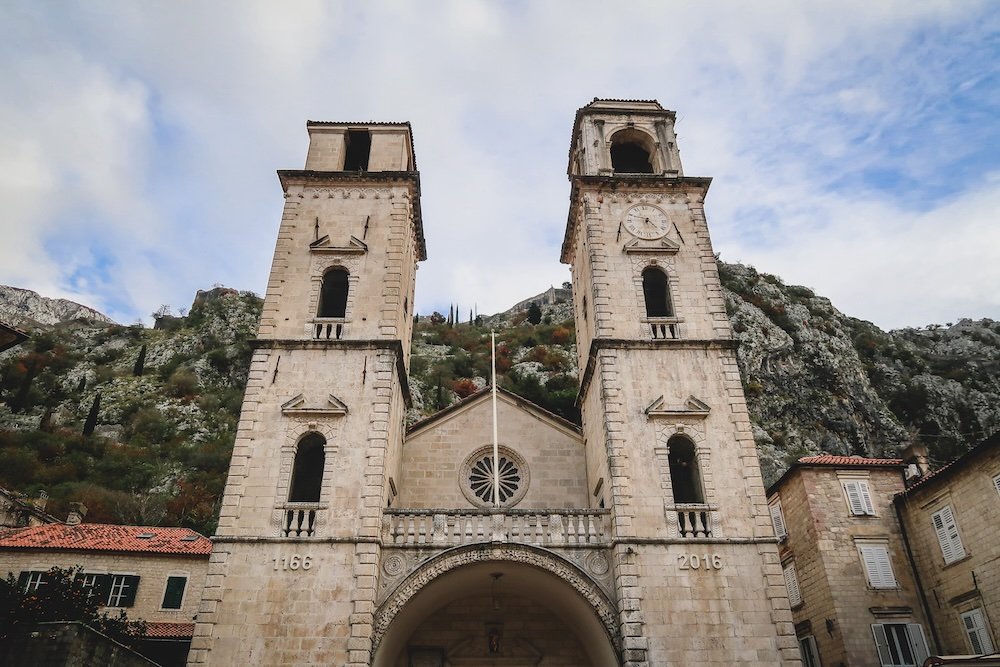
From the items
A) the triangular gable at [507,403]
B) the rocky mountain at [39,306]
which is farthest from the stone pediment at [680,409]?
the rocky mountain at [39,306]

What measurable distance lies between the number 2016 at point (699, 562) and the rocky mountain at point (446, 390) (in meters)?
27.8

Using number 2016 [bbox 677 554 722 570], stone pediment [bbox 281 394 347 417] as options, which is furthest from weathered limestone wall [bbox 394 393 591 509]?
number 2016 [bbox 677 554 722 570]

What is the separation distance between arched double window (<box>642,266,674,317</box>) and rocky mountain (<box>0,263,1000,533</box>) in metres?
24.6

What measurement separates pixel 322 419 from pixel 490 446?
17.6ft

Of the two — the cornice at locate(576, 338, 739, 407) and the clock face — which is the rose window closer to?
the cornice at locate(576, 338, 739, 407)

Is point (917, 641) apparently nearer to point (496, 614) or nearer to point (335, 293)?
point (496, 614)

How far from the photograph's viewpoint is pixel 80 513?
104ft

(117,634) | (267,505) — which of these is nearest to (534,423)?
(267,505)

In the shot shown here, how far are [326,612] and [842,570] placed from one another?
1489 cm

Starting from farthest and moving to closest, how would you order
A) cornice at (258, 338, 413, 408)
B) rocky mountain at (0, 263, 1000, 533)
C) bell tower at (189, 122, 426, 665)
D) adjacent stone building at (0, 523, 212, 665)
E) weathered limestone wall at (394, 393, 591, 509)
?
1. rocky mountain at (0, 263, 1000, 533)
2. adjacent stone building at (0, 523, 212, 665)
3. weathered limestone wall at (394, 393, 591, 509)
4. cornice at (258, 338, 413, 408)
5. bell tower at (189, 122, 426, 665)

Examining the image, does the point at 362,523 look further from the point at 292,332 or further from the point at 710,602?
the point at 710,602

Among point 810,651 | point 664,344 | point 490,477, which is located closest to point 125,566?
point 490,477

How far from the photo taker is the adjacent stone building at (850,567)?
744 inches

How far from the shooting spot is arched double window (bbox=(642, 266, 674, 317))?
19375 millimetres
